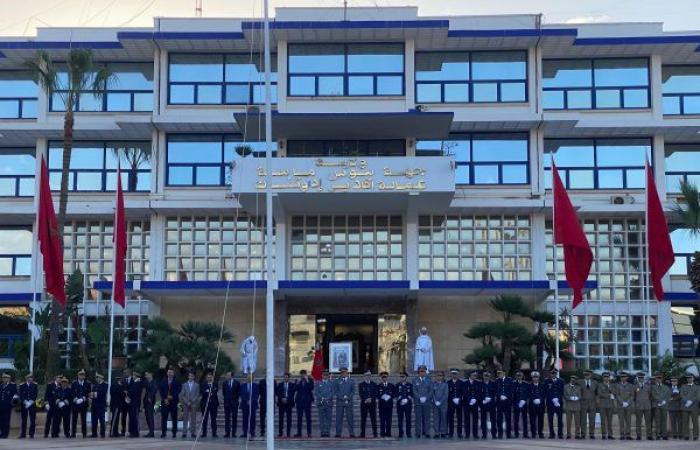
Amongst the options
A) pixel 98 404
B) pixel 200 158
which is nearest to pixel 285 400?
pixel 98 404

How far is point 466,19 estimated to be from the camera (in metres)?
31.6

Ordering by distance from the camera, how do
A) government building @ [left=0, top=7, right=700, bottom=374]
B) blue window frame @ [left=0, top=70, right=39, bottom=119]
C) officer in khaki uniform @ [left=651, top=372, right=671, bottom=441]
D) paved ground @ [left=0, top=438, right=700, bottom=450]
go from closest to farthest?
1. paved ground @ [left=0, top=438, right=700, bottom=450]
2. officer in khaki uniform @ [left=651, top=372, right=671, bottom=441]
3. government building @ [left=0, top=7, right=700, bottom=374]
4. blue window frame @ [left=0, top=70, right=39, bottom=119]

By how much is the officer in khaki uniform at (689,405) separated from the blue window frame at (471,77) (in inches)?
500

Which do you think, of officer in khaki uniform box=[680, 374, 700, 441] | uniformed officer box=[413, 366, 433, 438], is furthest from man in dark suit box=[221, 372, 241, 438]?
officer in khaki uniform box=[680, 374, 700, 441]

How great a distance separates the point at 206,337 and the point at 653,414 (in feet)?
40.1

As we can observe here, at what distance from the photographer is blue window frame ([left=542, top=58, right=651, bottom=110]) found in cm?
3212

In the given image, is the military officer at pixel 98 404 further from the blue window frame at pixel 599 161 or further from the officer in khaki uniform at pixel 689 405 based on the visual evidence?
the blue window frame at pixel 599 161

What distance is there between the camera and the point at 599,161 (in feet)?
106

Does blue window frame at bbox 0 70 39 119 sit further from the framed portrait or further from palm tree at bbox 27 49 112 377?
the framed portrait

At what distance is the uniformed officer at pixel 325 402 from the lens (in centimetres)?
2202

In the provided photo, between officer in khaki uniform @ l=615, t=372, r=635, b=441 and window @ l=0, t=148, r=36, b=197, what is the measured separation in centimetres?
2065

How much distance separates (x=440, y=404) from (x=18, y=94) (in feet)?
65.2

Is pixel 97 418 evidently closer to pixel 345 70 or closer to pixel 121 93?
pixel 121 93

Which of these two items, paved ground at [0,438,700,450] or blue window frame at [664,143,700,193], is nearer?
paved ground at [0,438,700,450]
